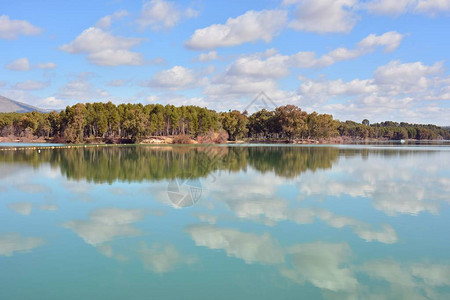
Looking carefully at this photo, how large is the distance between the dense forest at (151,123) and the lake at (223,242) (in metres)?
95.6

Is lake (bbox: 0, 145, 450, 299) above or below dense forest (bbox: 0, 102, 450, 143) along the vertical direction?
below

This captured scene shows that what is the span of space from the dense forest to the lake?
9561 centimetres

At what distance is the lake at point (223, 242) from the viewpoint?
9773mm

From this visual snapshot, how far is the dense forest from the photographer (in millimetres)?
117875

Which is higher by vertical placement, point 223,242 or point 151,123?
point 151,123

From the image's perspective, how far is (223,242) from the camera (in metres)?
13.5

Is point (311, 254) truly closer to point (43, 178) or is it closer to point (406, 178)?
point (406, 178)

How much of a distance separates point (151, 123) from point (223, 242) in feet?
376

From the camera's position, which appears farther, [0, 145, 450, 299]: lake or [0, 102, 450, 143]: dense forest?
[0, 102, 450, 143]: dense forest

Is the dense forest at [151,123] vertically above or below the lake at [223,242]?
above

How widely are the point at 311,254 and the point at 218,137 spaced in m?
124

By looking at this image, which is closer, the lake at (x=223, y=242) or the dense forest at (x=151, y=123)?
the lake at (x=223, y=242)

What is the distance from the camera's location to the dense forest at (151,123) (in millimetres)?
117875

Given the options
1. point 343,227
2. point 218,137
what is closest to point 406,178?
point 343,227
